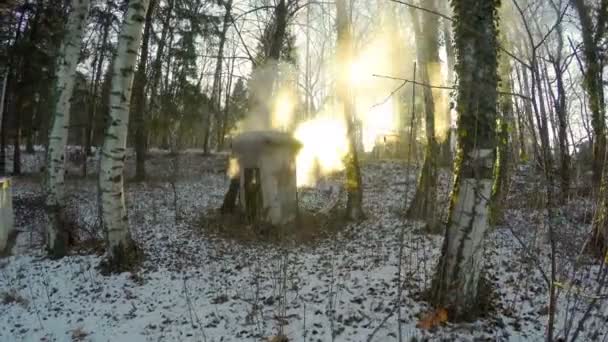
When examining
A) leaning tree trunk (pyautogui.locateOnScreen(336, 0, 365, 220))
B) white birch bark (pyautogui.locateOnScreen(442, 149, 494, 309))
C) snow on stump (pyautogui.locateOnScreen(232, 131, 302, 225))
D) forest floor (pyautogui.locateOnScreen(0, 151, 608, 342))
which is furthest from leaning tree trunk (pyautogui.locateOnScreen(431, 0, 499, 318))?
snow on stump (pyautogui.locateOnScreen(232, 131, 302, 225))

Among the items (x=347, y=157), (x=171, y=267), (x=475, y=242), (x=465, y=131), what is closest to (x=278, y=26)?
(x=347, y=157)

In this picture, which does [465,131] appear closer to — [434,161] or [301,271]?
[301,271]

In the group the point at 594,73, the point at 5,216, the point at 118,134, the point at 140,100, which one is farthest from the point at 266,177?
the point at 140,100

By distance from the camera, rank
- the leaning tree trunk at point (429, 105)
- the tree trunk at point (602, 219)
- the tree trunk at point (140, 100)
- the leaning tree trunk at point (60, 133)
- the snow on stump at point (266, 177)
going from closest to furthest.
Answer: the tree trunk at point (602, 219) → the leaning tree trunk at point (60, 133) → the leaning tree trunk at point (429, 105) → the snow on stump at point (266, 177) → the tree trunk at point (140, 100)

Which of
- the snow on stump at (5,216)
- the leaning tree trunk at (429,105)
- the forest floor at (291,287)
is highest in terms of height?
the leaning tree trunk at (429,105)

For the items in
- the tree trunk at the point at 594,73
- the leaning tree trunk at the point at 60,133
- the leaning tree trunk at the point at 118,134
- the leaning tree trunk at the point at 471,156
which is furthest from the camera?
the leaning tree trunk at the point at 60,133

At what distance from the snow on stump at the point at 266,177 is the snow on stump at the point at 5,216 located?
13.7 ft

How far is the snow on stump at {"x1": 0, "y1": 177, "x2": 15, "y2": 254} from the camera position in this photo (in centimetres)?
674

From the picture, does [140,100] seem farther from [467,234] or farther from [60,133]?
[467,234]

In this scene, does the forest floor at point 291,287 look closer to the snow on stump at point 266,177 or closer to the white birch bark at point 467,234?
the white birch bark at point 467,234

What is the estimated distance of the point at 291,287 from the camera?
456 centimetres

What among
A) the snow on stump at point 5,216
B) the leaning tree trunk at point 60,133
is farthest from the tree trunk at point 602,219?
the snow on stump at point 5,216

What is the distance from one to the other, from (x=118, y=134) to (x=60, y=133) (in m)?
1.58

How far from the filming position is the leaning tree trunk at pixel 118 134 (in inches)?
207
